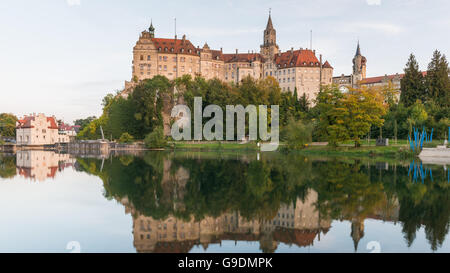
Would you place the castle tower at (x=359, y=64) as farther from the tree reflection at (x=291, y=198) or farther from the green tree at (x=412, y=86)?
the tree reflection at (x=291, y=198)

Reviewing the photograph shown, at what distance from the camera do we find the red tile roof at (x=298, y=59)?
10099cm

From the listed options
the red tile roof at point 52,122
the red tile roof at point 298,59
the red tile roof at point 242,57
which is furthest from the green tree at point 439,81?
the red tile roof at point 52,122

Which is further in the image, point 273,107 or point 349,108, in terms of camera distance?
point 273,107

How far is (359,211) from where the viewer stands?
1194 cm

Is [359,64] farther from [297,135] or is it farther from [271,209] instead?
[271,209]

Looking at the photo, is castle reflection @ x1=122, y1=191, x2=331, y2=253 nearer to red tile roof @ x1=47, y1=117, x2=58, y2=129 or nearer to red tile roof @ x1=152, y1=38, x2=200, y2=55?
red tile roof @ x1=47, y1=117, x2=58, y2=129

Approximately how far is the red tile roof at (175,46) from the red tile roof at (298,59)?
25129 mm

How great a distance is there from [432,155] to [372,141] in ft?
50.0

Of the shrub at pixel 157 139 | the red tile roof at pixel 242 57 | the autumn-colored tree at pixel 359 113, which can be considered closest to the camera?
the autumn-colored tree at pixel 359 113

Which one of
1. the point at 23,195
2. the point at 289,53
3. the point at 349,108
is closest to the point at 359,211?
the point at 23,195

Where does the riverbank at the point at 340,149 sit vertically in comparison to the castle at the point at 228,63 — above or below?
below

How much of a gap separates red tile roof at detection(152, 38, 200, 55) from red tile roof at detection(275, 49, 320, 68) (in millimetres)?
25129
